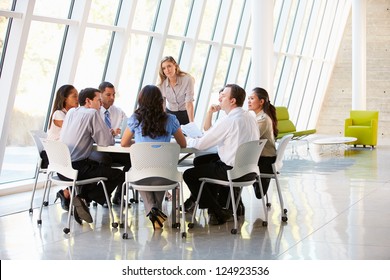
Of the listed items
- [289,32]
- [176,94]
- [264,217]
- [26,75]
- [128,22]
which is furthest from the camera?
[289,32]

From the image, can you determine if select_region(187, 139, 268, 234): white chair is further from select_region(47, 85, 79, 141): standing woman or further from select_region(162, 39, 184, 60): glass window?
select_region(162, 39, 184, 60): glass window

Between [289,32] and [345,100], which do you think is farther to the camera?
[345,100]

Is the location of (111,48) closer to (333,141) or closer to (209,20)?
(209,20)

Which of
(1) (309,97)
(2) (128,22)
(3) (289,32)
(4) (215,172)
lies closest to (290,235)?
(4) (215,172)

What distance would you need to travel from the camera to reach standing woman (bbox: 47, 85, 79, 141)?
7301 millimetres

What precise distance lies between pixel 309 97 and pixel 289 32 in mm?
3091

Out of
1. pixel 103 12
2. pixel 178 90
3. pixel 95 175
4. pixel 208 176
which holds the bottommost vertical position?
pixel 95 175

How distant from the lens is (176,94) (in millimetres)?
8578

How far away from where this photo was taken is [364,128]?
17156 millimetres

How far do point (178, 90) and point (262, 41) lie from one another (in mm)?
3817

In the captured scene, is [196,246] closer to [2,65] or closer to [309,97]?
[2,65]

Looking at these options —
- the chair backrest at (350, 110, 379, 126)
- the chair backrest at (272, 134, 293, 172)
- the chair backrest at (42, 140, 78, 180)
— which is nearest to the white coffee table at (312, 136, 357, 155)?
the chair backrest at (350, 110, 379, 126)

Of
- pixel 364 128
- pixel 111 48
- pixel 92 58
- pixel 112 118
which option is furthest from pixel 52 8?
pixel 364 128

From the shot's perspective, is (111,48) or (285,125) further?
(285,125)
